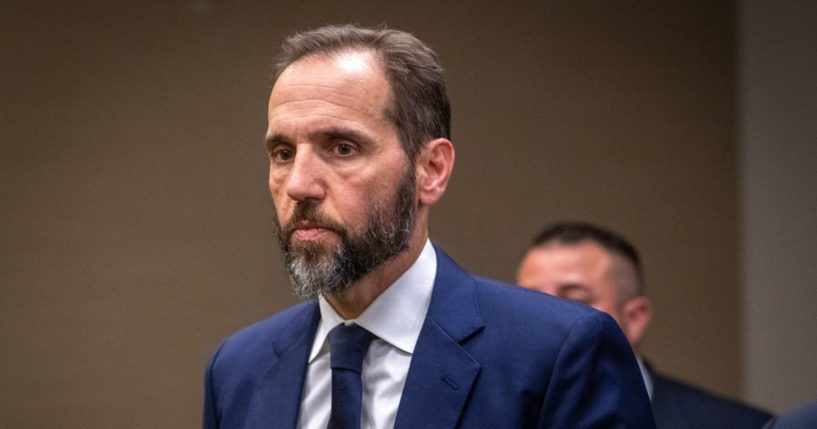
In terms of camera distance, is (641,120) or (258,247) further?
(641,120)

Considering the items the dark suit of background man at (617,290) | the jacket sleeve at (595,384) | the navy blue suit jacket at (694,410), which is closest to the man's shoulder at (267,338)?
the jacket sleeve at (595,384)

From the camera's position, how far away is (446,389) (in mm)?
1888

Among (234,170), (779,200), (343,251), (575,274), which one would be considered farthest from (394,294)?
(779,200)

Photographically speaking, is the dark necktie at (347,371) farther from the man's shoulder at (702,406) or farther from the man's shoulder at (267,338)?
the man's shoulder at (702,406)

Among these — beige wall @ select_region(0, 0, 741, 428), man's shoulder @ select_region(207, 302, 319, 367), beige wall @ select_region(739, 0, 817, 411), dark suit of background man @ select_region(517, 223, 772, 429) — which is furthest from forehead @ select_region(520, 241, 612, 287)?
man's shoulder @ select_region(207, 302, 319, 367)

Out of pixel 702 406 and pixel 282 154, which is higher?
pixel 282 154

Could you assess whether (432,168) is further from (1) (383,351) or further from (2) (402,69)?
(1) (383,351)

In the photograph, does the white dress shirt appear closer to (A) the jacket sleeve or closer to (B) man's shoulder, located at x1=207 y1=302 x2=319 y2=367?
(B) man's shoulder, located at x1=207 y1=302 x2=319 y2=367

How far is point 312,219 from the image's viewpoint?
1891 millimetres

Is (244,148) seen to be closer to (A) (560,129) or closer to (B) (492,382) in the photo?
(A) (560,129)

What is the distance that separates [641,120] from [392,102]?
248cm

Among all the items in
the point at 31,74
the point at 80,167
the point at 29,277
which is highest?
the point at 31,74

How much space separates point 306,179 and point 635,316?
1761 mm

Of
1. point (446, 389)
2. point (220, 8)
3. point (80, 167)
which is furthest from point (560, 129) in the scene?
point (446, 389)
